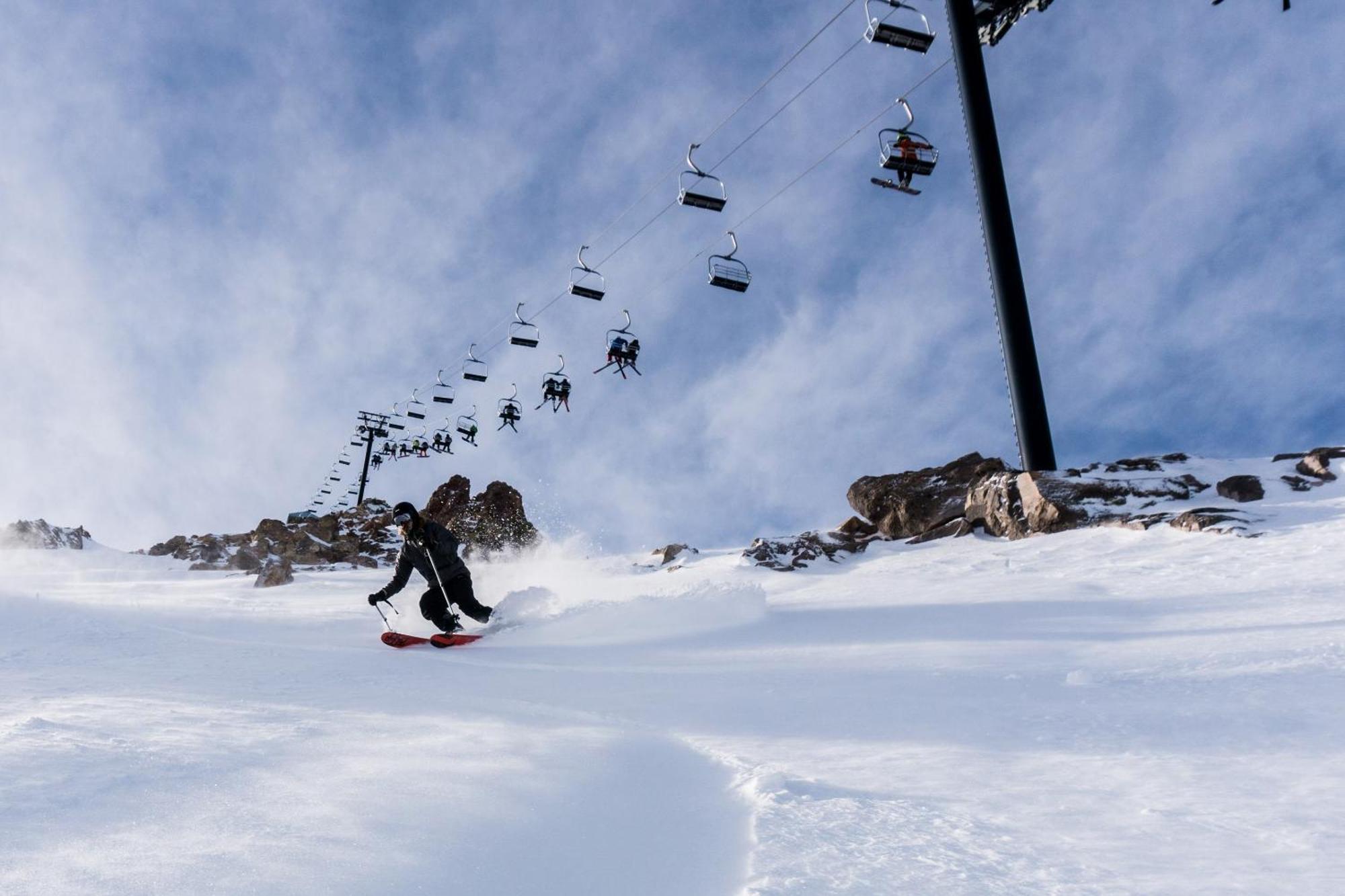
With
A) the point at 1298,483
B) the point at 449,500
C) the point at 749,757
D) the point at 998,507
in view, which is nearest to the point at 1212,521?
the point at 1298,483

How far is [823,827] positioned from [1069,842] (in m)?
0.63

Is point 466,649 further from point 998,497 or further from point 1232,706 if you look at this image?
point 998,497

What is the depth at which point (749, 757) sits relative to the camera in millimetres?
3004

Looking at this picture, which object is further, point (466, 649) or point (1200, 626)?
point (466, 649)

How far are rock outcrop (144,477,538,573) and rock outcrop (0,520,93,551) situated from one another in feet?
51.5

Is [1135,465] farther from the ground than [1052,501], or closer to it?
farther from the ground

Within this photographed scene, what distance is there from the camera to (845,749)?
305cm

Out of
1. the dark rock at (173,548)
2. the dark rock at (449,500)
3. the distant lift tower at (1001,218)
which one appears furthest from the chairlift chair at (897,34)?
the dark rock at (173,548)

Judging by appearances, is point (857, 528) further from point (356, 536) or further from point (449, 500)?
point (356, 536)

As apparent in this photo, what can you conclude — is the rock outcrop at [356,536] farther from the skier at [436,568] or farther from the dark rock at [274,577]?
the skier at [436,568]

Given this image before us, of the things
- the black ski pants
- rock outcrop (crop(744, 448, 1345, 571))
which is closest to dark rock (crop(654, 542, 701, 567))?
rock outcrop (crop(744, 448, 1345, 571))

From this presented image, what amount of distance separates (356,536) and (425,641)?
27278mm

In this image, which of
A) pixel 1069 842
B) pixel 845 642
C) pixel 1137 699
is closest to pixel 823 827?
pixel 1069 842

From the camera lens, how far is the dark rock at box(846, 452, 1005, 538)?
38.4 feet
